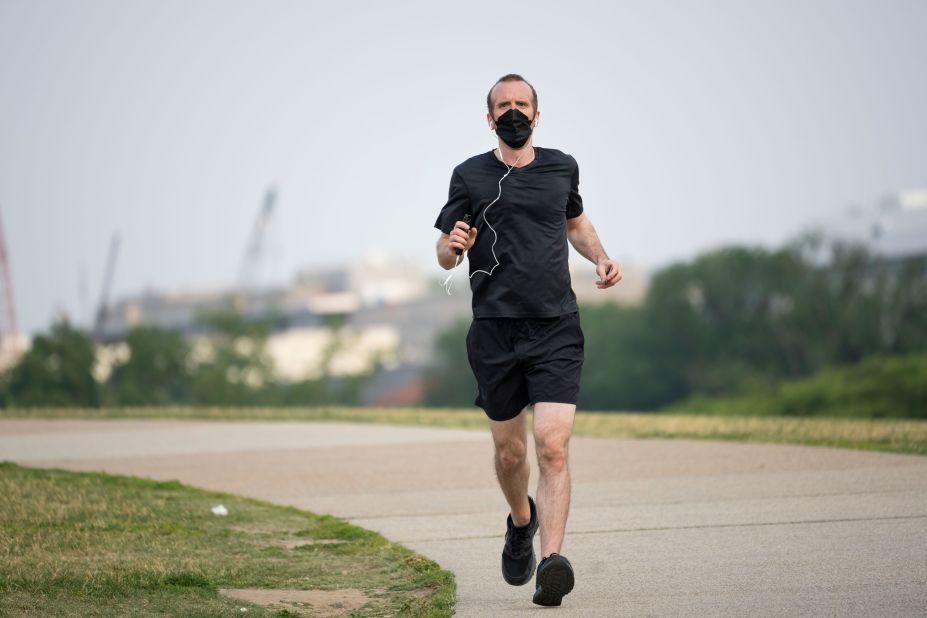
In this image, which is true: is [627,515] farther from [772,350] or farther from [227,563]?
[772,350]

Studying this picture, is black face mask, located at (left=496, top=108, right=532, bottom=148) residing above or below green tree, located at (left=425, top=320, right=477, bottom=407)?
above

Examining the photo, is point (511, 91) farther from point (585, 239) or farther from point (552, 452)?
point (552, 452)

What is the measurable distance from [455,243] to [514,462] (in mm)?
1122

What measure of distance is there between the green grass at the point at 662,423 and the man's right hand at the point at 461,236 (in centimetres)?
685

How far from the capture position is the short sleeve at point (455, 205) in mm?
6770

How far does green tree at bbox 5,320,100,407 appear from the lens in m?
72.4

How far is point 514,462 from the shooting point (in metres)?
6.96

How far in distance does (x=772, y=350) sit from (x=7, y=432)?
59.7 m

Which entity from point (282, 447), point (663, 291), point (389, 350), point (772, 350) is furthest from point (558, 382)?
point (389, 350)

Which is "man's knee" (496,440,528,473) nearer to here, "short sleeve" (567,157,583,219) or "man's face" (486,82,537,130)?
"short sleeve" (567,157,583,219)

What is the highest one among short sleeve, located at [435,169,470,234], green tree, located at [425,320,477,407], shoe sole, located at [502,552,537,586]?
short sleeve, located at [435,169,470,234]

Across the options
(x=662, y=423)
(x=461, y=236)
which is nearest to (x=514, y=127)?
(x=461, y=236)

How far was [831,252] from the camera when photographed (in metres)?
74.8

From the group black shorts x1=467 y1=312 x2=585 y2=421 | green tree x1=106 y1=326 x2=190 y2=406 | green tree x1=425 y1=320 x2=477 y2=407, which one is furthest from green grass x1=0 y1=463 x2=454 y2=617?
green tree x1=425 y1=320 x2=477 y2=407
